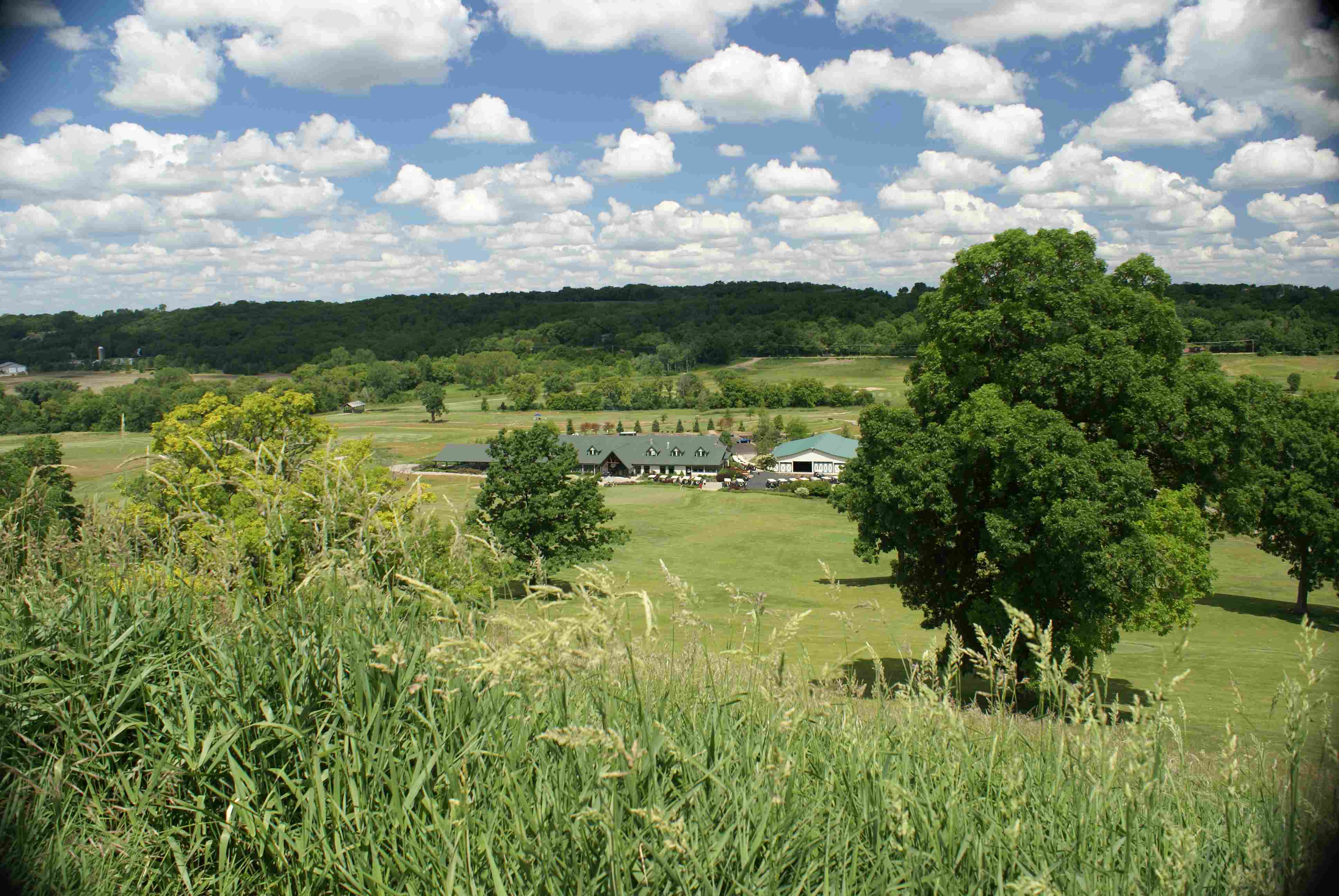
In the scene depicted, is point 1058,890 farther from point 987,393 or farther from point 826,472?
point 826,472

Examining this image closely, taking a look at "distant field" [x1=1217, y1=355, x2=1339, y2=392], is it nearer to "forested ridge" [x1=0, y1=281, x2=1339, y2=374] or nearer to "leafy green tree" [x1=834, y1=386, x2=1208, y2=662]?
"forested ridge" [x1=0, y1=281, x2=1339, y2=374]

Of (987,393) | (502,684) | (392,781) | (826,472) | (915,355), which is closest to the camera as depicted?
(392,781)

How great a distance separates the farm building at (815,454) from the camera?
94812 mm

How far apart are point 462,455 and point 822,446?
130 feet

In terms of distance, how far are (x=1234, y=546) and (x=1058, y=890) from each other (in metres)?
57.4

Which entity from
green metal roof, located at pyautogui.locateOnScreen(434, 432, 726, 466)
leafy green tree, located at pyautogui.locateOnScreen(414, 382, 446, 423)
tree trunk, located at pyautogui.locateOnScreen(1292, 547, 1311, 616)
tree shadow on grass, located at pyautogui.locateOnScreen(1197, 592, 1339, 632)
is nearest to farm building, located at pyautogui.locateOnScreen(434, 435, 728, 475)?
green metal roof, located at pyautogui.locateOnScreen(434, 432, 726, 466)

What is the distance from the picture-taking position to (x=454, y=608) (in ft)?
10.7

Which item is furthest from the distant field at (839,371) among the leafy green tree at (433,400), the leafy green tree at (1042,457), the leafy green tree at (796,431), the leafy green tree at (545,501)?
the leafy green tree at (1042,457)

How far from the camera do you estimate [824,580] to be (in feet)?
120

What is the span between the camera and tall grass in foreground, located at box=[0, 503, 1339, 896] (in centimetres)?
279

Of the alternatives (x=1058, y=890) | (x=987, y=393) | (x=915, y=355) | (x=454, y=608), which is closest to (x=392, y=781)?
(x=454, y=608)

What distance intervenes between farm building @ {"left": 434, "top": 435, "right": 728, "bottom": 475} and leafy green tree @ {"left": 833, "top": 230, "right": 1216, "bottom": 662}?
78329mm

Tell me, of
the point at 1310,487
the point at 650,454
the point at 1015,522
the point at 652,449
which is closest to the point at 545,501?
the point at 1015,522

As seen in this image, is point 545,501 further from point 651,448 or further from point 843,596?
point 651,448
